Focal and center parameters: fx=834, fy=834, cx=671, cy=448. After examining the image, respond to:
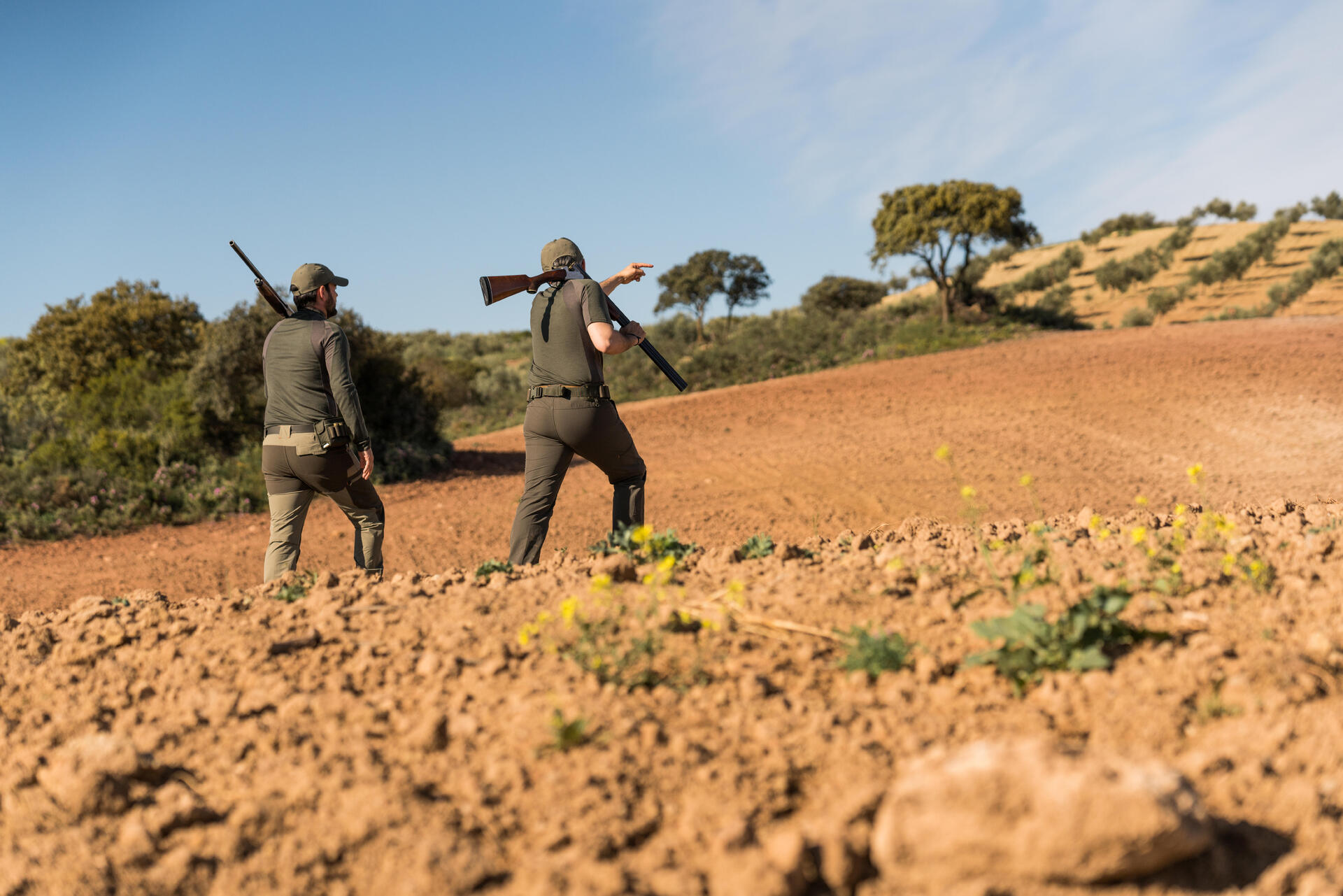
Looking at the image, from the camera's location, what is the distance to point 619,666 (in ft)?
7.85

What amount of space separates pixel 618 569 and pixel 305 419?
6.83 feet

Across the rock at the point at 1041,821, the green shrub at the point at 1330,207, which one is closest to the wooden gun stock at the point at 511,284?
the rock at the point at 1041,821

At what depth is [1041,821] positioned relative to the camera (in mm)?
1588

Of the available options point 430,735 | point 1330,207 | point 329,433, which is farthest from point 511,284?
point 1330,207

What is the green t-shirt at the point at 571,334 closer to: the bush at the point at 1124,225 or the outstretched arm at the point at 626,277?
the outstretched arm at the point at 626,277

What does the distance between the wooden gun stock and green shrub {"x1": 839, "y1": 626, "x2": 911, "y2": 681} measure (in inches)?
108

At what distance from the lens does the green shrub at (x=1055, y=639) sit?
227 cm

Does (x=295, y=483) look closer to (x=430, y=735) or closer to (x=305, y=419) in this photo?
(x=305, y=419)

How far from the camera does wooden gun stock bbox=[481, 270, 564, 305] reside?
4.29 metres

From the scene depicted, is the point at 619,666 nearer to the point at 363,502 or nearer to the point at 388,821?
the point at 388,821

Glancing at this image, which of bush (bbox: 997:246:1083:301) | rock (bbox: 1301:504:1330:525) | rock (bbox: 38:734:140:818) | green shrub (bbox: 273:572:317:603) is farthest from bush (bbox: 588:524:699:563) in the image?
bush (bbox: 997:246:1083:301)

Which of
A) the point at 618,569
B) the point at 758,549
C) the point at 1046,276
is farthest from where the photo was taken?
the point at 1046,276

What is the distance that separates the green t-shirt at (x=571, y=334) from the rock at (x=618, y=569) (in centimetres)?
116

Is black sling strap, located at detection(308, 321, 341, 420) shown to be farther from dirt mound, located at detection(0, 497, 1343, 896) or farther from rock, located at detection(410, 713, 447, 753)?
rock, located at detection(410, 713, 447, 753)
